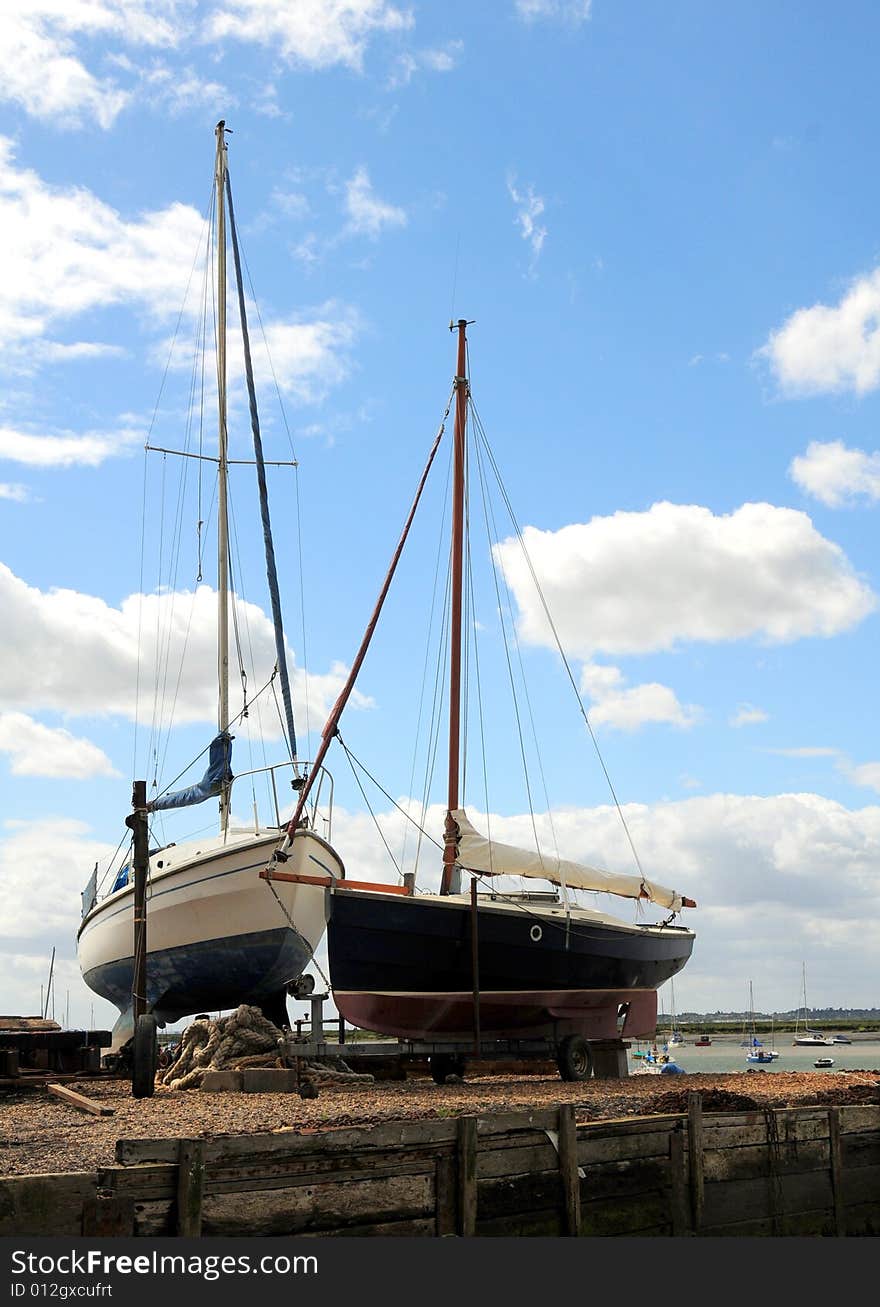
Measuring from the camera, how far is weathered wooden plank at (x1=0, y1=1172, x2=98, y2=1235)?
816cm

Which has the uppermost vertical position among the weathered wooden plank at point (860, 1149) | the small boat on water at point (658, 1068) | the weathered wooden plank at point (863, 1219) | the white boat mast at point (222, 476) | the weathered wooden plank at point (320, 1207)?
the white boat mast at point (222, 476)

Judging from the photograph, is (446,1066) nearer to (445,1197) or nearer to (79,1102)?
(79,1102)

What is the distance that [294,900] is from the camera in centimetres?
2858

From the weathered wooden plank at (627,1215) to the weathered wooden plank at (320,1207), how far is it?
1.95 meters

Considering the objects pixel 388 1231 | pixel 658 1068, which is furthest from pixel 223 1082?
pixel 658 1068

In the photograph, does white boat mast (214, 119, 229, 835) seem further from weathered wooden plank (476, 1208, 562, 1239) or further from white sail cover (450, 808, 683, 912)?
weathered wooden plank (476, 1208, 562, 1239)

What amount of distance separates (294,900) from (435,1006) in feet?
21.2

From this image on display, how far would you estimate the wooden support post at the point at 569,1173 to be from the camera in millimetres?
11430

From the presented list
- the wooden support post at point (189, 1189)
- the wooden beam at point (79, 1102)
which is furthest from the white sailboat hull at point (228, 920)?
the wooden support post at point (189, 1189)

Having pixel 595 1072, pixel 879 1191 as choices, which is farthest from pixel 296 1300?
pixel 595 1072

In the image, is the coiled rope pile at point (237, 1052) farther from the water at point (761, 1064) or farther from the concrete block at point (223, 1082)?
the water at point (761, 1064)

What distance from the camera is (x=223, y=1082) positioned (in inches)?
814

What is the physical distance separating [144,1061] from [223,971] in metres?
10.5

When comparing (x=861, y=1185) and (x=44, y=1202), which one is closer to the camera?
(x=44, y=1202)
